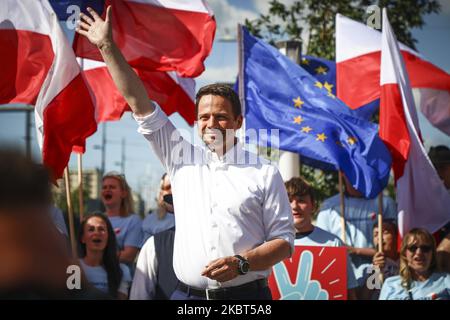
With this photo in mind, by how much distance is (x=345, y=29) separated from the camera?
753cm

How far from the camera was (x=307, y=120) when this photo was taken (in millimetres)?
6430

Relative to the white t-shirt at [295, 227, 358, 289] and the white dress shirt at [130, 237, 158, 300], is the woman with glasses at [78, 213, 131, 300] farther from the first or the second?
the white dress shirt at [130, 237, 158, 300]

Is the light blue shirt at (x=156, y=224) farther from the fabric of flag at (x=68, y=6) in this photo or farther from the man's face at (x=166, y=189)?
the fabric of flag at (x=68, y=6)

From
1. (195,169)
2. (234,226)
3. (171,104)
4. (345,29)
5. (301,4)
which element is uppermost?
(301,4)

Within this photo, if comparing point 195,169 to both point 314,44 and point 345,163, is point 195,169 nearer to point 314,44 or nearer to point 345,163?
point 345,163

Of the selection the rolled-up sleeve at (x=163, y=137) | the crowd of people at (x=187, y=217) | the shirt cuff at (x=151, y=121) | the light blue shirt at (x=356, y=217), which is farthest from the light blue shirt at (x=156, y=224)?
the shirt cuff at (x=151, y=121)

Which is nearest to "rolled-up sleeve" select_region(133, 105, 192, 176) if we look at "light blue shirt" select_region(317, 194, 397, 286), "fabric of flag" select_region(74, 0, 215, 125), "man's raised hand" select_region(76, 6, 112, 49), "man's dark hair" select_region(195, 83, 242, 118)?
"man's dark hair" select_region(195, 83, 242, 118)

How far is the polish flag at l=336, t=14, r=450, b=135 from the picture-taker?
288 inches

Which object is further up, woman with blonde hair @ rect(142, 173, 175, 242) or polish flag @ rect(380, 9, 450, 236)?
polish flag @ rect(380, 9, 450, 236)

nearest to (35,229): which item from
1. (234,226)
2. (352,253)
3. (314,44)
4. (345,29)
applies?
(234,226)

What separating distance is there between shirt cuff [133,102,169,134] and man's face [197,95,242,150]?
18 centimetres

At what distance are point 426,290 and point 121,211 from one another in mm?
2605

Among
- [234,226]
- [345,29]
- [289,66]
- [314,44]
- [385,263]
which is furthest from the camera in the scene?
[314,44]

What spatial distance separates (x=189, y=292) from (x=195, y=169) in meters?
0.53
